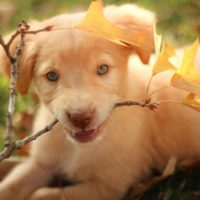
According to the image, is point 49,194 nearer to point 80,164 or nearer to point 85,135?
point 80,164

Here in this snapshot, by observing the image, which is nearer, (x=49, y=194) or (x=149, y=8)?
(x=49, y=194)

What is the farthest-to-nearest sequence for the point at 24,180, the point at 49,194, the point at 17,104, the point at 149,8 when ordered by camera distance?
the point at 149,8
the point at 17,104
the point at 24,180
the point at 49,194

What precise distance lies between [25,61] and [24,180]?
1.98ft

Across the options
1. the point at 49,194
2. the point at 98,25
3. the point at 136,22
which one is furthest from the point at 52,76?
the point at 98,25

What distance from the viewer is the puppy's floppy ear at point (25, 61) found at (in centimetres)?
233

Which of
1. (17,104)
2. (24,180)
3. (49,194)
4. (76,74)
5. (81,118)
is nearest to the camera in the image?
(81,118)

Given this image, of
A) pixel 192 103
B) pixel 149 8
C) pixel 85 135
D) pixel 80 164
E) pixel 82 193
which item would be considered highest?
pixel 149 8

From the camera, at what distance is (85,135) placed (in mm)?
2266

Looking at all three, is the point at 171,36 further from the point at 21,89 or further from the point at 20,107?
the point at 21,89

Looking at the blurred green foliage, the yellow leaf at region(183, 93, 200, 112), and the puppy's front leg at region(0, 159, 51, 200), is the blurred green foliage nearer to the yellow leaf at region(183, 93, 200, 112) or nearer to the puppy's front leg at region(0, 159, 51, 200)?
the puppy's front leg at region(0, 159, 51, 200)

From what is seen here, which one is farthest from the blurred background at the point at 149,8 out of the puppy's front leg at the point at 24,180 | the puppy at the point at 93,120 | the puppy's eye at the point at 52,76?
the puppy's eye at the point at 52,76

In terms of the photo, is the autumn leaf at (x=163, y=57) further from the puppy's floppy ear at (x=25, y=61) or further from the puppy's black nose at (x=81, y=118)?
the puppy's floppy ear at (x=25, y=61)

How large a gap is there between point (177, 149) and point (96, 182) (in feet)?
1.43

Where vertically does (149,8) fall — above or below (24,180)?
above
